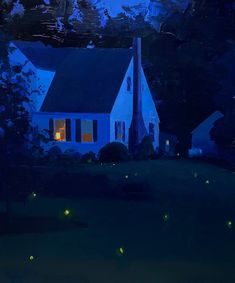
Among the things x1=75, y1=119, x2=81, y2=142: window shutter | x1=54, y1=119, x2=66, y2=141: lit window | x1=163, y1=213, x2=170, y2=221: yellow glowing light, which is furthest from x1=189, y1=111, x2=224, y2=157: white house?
x1=54, y1=119, x2=66, y2=141: lit window

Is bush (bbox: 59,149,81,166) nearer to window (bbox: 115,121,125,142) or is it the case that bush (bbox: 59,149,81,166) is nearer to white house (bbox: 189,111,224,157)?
window (bbox: 115,121,125,142)

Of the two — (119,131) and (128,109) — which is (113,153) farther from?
(128,109)

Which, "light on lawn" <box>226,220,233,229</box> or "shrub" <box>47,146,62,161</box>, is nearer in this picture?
"light on lawn" <box>226,220,233,229</box>

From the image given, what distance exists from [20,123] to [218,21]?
153 centimetres

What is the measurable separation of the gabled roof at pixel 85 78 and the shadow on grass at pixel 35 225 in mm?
762

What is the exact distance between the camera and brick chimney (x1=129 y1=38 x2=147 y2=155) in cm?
459

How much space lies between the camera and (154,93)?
4590 millimetres

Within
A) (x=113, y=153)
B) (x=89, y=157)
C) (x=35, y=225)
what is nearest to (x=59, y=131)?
(x=89, y=157)

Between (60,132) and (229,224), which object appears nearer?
(229,224)

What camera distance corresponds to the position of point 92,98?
4629mm

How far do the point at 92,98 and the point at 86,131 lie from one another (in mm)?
234

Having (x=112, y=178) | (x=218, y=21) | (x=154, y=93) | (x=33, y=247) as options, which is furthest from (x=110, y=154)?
(x=218, y=21)

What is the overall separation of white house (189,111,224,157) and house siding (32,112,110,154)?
60 cm


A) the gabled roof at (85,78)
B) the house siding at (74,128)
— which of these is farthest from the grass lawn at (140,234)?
the gabled roof at (85,78)
